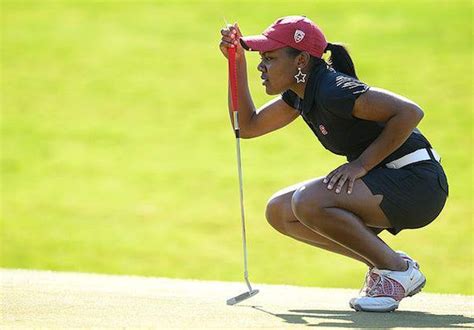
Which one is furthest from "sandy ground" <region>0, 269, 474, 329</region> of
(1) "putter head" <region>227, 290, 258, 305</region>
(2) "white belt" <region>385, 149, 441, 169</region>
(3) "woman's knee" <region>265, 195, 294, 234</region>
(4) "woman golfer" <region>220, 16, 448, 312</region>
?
(2) "white belt" <region>385, 149, 441, 169</region>

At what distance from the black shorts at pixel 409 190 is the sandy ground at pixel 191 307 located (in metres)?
0.40

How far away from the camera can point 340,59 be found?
16.8ft

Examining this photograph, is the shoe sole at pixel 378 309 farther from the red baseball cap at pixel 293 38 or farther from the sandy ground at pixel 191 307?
the red baseball cap at pixel 293 38

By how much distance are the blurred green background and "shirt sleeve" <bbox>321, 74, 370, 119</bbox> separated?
18.1 feet

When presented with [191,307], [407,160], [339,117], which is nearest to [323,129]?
[339,117]

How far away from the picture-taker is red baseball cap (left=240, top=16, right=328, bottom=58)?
5.01 metres

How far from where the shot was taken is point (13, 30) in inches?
771

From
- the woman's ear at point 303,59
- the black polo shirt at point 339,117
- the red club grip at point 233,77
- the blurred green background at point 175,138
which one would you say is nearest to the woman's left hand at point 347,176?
the black polo shirt at point 339,117

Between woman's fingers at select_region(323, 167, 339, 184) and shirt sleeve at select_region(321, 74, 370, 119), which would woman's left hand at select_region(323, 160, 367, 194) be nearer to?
woman's fingers at select_region(323, 167, 339, 184)

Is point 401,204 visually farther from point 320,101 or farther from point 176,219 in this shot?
point 176,219

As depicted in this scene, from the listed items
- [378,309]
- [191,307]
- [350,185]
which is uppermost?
[350,185]

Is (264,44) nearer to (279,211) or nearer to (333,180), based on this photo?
(333,180)

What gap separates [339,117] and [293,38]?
0.41m

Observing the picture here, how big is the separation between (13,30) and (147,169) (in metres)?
6.42
